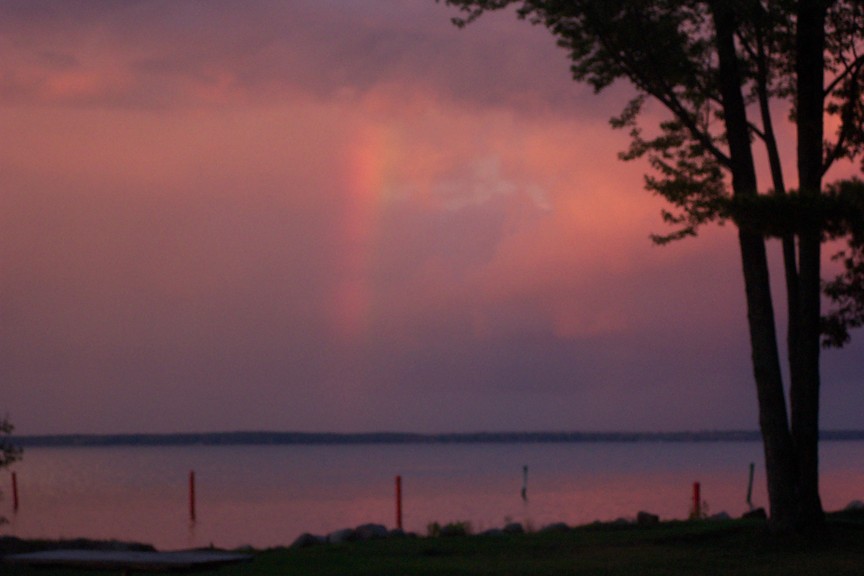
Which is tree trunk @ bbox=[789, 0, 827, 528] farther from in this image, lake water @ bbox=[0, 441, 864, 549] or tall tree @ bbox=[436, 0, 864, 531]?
lake water @ bbox=[0, 441, 864, 549]

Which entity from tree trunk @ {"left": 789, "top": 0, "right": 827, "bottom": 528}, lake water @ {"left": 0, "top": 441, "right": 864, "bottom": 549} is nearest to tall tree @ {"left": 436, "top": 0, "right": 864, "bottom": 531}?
tree trunk @ {"left": 789, "top": 0, "right": 827, "bottom": 528}

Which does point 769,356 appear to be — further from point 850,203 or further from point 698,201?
point 850,203

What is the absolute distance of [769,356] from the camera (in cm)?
2395

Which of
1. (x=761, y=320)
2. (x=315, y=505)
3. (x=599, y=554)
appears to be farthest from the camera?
(x=315, y=505)

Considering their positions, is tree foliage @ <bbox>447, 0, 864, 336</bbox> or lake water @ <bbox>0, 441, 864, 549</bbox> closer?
tree foliage @ <bbox>447, 0, 864, 336</bbox>

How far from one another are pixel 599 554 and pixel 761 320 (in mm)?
5491

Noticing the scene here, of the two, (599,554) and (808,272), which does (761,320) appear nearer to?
(808,272)

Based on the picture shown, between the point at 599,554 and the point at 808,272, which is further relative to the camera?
the point at 808,272

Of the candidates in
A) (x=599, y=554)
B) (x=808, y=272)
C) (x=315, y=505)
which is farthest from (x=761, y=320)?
(x=315, y=505)

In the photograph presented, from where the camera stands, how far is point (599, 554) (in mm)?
21641

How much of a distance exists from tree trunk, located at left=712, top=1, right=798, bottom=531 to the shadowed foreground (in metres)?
0.93

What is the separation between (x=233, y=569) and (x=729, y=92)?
12459 mm

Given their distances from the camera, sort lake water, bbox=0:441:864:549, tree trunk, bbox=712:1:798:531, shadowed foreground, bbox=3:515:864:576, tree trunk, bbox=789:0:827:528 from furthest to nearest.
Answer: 1. lake water, bbox=0:441:864:549
2. tree trunk, bbox=789:0:827:528
3. tree trunk, bbox=712:1:798:531
4. shadowed foreground, bbox=3:515:864:576

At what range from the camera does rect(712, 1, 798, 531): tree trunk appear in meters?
23.7
